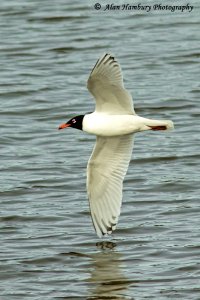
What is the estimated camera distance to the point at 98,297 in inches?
384

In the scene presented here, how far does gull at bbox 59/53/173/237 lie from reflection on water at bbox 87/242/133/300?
23 centimetres

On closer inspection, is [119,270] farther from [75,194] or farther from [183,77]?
[183,77]

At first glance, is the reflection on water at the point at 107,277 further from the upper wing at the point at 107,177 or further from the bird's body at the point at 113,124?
the bird's body at the point at 113,124

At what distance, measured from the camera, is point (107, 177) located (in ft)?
36.3

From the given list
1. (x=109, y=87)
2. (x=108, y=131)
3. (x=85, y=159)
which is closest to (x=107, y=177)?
(x=108, y=131)

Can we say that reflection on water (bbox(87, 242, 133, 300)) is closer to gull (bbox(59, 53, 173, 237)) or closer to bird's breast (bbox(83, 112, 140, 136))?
gull (bbox(59, 53, 173, 237))

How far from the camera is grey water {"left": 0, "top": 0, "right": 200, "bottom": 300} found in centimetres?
1025

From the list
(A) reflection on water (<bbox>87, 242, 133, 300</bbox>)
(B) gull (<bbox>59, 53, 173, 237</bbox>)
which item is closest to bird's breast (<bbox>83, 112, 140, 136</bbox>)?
(B) gull (<bbox>59, 53, 173, 237</bbox>)

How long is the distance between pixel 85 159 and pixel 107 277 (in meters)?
3.82

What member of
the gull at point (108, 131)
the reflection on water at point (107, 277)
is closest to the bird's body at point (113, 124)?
the gull at point (108, 131)

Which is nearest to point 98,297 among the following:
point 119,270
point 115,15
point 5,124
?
point 119,270

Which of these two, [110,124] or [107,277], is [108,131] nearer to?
[110,124]

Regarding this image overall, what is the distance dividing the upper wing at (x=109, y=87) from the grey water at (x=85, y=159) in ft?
4.31

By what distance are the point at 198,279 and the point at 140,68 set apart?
8.36 meters
